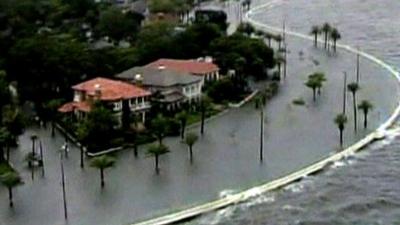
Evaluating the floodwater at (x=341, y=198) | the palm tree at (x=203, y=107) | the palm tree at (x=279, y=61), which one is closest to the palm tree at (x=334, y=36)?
the palm tree at (x=279, y=61)

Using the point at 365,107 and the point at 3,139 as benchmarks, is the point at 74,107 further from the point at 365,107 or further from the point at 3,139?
the point at 365,107

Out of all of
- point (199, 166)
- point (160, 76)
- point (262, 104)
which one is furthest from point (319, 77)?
point (199, 166)

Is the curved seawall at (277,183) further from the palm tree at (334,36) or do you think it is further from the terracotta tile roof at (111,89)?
the palm tree at (334,36)

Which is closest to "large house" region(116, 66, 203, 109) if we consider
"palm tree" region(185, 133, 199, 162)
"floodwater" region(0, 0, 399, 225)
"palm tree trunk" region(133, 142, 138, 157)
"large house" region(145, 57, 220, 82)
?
"large house" region(145, 57, 220, 82)

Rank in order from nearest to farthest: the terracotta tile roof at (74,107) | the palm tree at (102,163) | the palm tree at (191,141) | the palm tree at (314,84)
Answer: the palm tree at (102,163), the palm tree at (191,141), the terracotta tile roof at (74,107), the palm tree at (314,84)


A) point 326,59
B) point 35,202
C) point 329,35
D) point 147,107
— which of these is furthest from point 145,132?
point 329,35

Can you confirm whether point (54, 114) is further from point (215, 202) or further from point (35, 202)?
point (215, 202)
